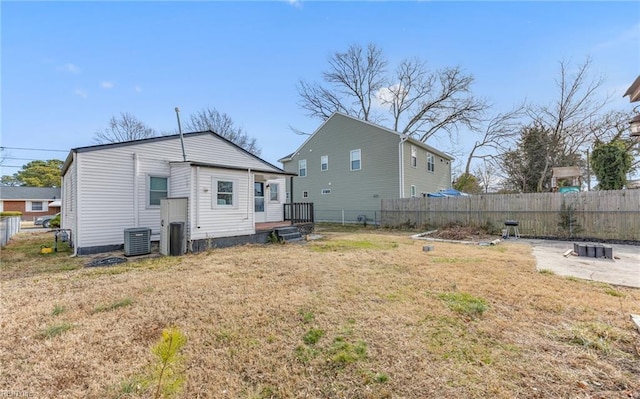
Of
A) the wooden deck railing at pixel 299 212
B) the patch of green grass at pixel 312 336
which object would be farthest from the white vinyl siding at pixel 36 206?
the patch of green grass at pixel 312 336

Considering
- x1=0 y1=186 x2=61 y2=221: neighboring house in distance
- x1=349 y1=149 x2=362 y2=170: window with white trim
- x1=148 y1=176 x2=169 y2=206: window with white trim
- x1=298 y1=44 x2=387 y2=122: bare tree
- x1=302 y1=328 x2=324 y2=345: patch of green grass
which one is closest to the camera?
x1=302 y1=328 x2=324 y2=345: patch of green grass

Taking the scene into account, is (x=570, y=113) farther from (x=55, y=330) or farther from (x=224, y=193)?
(x=55, y=330)

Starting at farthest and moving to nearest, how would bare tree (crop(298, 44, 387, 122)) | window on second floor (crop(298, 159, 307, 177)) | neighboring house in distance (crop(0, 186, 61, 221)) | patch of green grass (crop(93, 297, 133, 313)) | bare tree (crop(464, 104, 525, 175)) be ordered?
neighboring house in distance (crop(0, 186, 61, 221)) < bare tree (crop(298, 44, 387, 122)) < bare tree (crop(464, 104, 525, 175)) < window on second floor (crop(298, 159, 307, 177)) < patch of green grass (crop(93, 297, 133, 313))

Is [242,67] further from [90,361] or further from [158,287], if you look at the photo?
[90,361]

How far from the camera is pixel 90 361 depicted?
2525 millimetres

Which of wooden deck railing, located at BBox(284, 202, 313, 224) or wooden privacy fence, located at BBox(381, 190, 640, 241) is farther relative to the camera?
wooden deck railing, located at BBox(284, 202, 313, 224)

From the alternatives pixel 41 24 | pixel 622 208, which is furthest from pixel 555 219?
pixel 41 24

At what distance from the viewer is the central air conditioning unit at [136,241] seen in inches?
298

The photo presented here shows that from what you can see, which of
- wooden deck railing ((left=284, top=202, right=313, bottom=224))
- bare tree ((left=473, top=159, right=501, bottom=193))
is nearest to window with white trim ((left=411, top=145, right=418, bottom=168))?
wooden deck railing ((left=284, top=202, right=313, bottom=224))

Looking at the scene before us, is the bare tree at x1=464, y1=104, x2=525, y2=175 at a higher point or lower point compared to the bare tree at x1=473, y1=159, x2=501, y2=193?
higher

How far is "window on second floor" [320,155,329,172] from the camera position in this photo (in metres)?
19.6

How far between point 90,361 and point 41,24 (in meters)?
9.98

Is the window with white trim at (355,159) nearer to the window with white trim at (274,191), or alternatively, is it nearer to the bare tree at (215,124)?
the window with white trim at (274,191)

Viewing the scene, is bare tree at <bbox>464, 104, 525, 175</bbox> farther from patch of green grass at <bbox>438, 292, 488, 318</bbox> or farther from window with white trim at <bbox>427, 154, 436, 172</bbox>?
patch of green grass at <bbox>438, 292, 488, 318</bbox>
